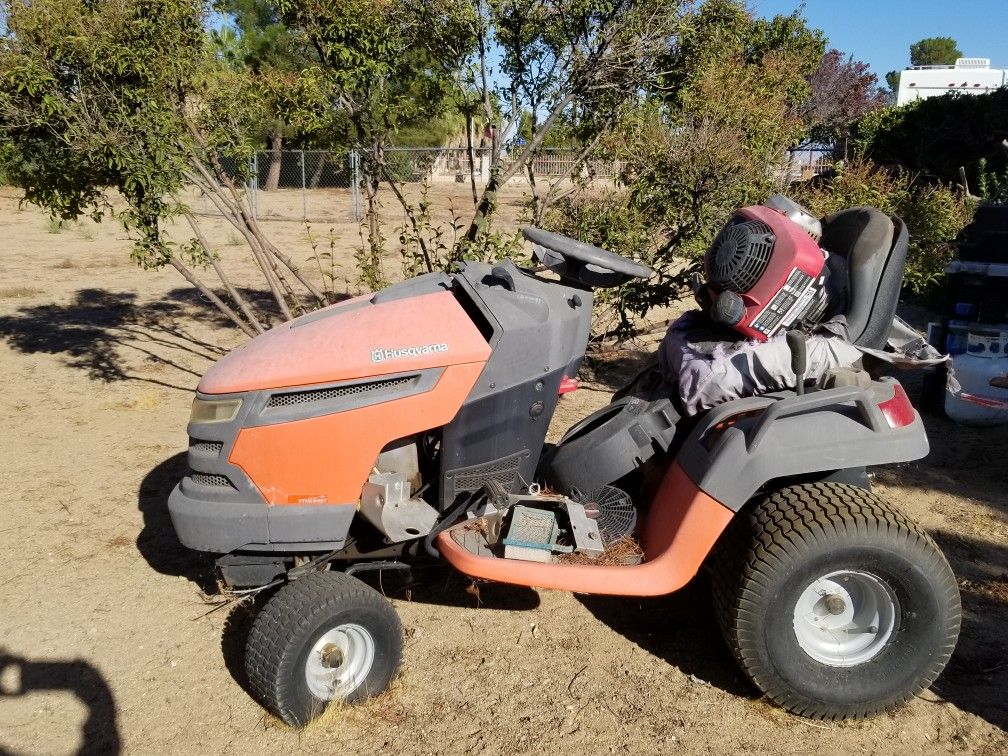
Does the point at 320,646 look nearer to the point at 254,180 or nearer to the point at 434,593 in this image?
the point at 434,593

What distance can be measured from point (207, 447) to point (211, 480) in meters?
0.12

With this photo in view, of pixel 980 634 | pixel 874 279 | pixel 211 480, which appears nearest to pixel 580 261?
pixel 874 279

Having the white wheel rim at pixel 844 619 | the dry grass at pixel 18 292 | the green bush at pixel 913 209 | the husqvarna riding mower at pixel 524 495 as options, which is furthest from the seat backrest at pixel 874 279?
the dry grass at pixel 18 292

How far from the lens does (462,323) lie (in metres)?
3.07

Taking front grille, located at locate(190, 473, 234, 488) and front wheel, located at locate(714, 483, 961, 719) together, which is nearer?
front wheel, located at locate(714, 483, 961, 719)

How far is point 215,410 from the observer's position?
9.94 ft

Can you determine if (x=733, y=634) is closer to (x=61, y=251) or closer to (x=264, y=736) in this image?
(x=264, y=736)

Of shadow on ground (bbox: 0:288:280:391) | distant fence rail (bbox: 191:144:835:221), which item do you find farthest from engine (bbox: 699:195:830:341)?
shadow on ground (bbox: 0:288:280:391)

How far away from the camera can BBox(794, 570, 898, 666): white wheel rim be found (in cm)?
305

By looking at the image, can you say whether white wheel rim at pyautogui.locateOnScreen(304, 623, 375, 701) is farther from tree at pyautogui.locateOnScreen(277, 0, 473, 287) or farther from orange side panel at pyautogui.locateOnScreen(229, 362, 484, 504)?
tree at pyautogui.locateOnScreen(277, 0, 473, 287)

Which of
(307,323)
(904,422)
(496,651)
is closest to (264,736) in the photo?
(496,651)

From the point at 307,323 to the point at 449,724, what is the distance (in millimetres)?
1498

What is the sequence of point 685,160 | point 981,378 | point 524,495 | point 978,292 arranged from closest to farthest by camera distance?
1. point 524,495
2. point 685,160
3. point 981,378
4. point 978,292

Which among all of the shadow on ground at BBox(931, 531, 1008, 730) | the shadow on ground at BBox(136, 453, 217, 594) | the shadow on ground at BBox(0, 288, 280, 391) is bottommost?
the shadow on ground at BBox(0, 288, 280, 391)
